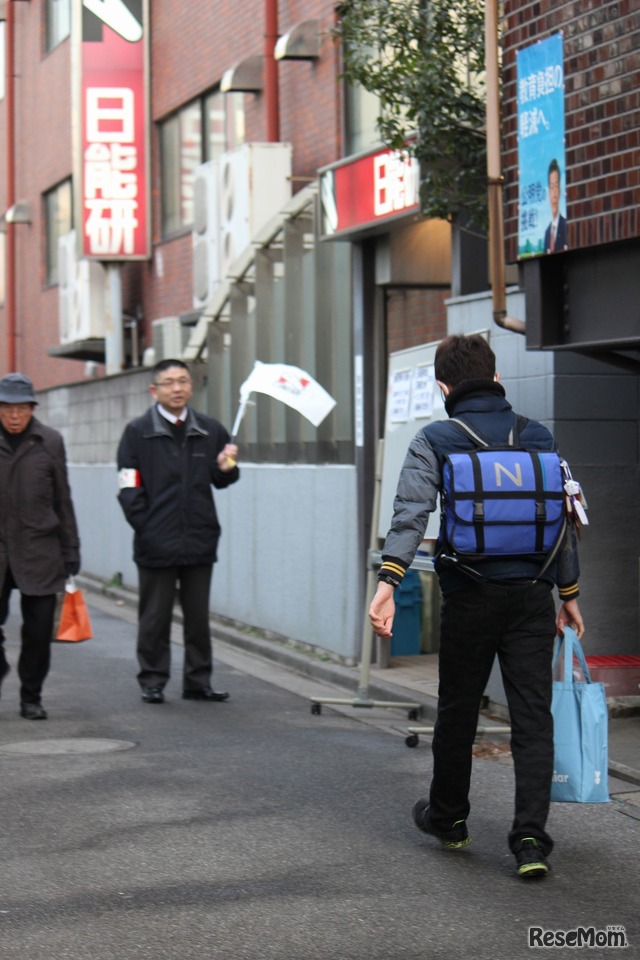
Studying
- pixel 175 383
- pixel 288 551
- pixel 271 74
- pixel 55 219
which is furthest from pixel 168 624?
pixel 55 219

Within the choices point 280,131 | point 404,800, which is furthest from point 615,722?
point 280,131

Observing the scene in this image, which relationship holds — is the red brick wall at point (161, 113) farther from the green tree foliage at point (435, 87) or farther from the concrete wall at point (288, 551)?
the concrete wall at point (288, 551)

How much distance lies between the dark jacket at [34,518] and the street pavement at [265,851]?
85 cm

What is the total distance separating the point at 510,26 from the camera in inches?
357

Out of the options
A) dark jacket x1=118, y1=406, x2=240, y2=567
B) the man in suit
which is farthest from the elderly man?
the man in suit

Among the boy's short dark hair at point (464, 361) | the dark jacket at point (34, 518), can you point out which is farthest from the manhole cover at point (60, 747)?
the boy's short dark hair at point (464, 361)

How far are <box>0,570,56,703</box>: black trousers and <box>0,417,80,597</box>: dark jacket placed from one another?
0.08m

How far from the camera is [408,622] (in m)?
11.7

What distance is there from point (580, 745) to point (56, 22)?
21542mm

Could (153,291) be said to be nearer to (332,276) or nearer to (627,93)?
(332,276)

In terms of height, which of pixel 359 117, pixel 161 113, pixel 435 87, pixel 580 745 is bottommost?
pixel 580 745

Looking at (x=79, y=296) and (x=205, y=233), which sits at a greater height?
(x=205, y=233)

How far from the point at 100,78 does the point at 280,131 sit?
16.7ft

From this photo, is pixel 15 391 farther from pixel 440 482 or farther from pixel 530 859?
pixel 530 859
